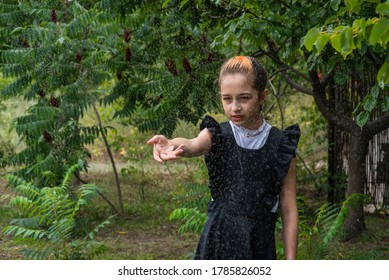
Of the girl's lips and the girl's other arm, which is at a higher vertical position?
the girl's lips

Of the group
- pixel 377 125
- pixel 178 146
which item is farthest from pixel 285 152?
Answer: pixel 377 125

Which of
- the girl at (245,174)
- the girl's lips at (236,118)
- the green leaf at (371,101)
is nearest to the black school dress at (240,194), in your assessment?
the girl at (245,174)

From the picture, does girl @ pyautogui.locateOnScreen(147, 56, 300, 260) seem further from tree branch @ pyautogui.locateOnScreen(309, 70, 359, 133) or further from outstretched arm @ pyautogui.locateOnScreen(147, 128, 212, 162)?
tree branch @ pyautogui.locateOnScreen(309, 70, 359, 133)

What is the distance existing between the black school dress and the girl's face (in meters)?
0.12

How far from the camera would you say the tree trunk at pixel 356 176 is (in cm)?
771

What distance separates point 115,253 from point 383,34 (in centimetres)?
560

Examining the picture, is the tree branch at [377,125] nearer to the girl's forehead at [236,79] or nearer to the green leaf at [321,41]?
the girl's forehead at [236,79]

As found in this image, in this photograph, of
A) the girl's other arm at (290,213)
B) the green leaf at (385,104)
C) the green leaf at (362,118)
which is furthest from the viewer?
the green leaf at (362,118)

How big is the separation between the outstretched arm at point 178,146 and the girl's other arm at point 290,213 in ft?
1.41

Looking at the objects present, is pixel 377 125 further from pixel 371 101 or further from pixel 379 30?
pixel 379 30

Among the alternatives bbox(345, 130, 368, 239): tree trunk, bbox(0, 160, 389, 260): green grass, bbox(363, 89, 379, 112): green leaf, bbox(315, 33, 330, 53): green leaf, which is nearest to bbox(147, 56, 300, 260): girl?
bbox(315, 33, 330, 53): green leaf

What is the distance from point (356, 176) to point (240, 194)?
4705mm

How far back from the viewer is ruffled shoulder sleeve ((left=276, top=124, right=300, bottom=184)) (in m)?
3.44
